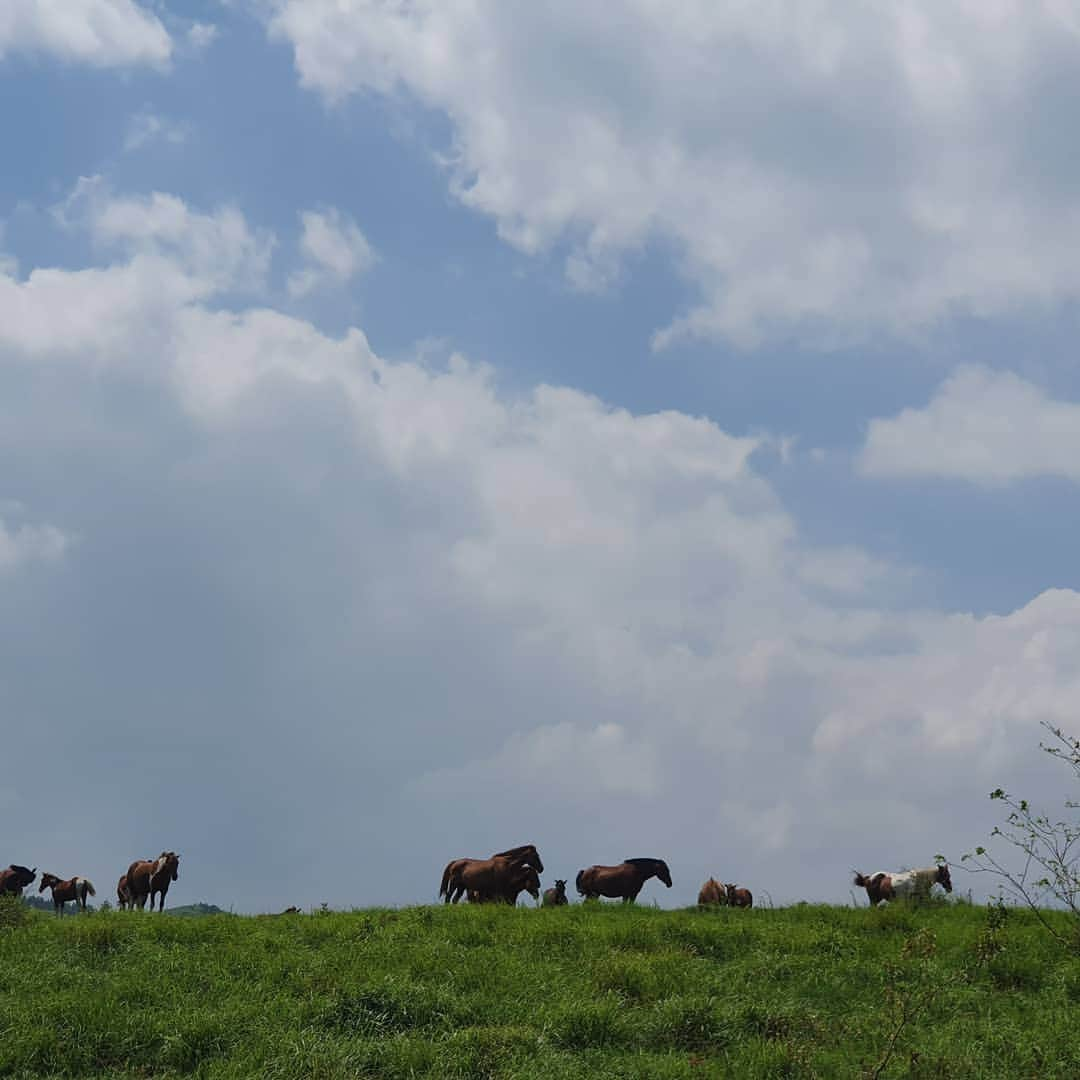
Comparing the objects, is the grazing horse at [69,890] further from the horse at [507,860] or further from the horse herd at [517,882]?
the horse at [507,860]


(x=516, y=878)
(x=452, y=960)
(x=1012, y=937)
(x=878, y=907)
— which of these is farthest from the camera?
(x=516, y=878)

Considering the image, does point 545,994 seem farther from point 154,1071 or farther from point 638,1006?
point 154,1071

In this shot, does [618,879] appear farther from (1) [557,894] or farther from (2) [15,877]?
(2) [15,877]

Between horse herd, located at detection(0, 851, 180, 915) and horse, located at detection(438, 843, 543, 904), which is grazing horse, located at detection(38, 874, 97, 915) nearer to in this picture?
horse herd, located at detection(0, 851, 180, 915)

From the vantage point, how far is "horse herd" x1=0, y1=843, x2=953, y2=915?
24312 mm

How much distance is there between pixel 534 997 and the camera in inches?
583

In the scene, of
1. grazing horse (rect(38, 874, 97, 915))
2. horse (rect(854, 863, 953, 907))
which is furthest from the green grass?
grazing horse (rect(38, 874, 97, 915))

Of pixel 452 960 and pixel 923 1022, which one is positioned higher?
pixel 452 960

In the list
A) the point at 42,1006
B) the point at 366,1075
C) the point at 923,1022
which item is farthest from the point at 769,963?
the point at 42,1006

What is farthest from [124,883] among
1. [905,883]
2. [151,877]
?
[905,883]

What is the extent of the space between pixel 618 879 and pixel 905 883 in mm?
6772

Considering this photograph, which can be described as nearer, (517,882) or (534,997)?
(534,997)

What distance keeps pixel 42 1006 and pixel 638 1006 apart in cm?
772

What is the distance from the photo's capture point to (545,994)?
15.0 meters
